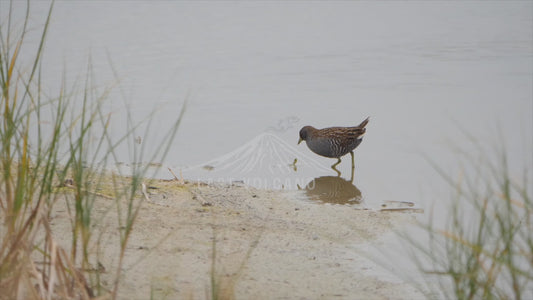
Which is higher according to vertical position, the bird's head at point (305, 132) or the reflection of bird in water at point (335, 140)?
Result: the bird's head at point (305, 132)

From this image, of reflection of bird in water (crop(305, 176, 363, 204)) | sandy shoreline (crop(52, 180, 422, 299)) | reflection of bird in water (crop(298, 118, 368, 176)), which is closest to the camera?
sandy shoreline (crop(52, 180, 422, 299))

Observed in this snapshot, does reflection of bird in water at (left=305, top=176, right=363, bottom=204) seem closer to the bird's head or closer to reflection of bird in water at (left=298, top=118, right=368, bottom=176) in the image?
reflection of bird in water at (left=298, top=118, right=368, bottom=176)

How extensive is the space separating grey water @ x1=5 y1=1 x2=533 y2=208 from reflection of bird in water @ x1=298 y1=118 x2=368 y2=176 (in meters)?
0.22

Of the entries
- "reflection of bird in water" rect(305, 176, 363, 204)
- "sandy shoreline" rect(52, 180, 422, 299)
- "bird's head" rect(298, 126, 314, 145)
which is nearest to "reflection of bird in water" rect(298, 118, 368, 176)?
"bird's head" rect(298, 126, 314, 145)

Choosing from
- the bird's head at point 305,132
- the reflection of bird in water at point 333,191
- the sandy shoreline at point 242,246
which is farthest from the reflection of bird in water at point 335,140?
the sandy shoreline at point 242,246

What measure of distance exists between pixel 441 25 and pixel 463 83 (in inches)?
226

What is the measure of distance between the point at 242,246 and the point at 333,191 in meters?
2.66

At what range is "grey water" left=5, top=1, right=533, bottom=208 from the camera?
28.2ft

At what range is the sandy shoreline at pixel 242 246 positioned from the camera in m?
4.47

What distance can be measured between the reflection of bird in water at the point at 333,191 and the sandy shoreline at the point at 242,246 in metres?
0.41

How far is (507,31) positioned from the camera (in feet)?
52.4

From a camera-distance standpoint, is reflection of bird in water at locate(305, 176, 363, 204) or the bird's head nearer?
reflection of bird in water at locate(305, 176, 363, 204)

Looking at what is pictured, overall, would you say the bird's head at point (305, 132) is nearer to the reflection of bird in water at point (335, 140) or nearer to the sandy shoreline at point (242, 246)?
the reflection of bird in water at point (335, 140)

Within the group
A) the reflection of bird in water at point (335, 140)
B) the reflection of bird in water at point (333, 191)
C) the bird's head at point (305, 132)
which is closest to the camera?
the reflection of bird in water at point (333, 191)
